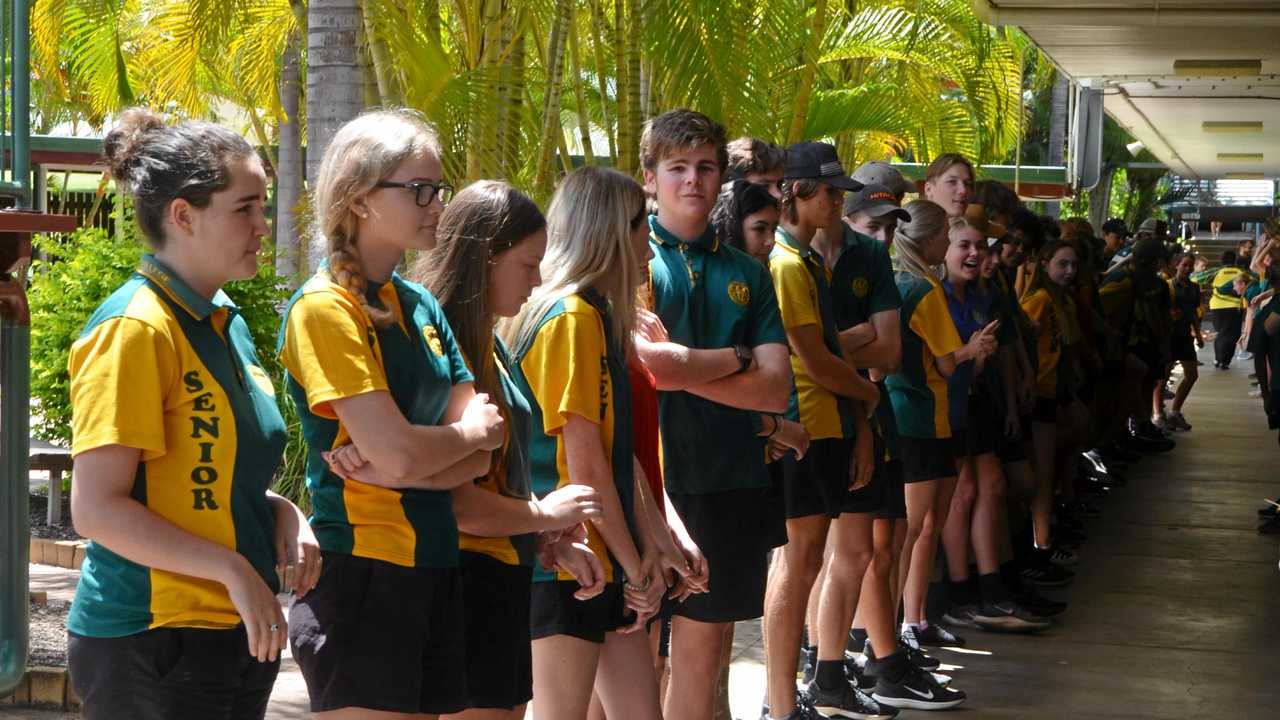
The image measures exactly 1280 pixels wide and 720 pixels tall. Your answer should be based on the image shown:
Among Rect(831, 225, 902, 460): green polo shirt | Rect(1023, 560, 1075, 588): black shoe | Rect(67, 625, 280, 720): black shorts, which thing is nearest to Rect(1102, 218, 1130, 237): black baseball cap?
Rect(1023, 560, 1075, 588): black shoe

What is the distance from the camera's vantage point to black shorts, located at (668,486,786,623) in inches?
182

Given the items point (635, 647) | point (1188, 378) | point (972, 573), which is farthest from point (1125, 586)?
point (1188, 378)

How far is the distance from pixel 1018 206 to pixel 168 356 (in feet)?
22.3

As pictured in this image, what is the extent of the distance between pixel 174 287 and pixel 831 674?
3871mm

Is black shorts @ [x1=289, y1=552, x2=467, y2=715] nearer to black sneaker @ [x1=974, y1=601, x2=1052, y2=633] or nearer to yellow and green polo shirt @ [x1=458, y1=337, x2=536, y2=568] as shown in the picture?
yellow and green polo shirt @ [x1=458, y1=337, x2=536, y2=568]

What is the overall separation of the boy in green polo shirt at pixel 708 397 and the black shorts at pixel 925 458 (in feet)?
7.71

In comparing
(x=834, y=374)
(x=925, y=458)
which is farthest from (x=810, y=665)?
(x=834, y=374)

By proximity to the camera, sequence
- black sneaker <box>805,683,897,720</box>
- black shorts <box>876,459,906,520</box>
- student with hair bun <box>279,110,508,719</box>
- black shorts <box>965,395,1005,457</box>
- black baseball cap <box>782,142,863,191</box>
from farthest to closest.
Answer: black shorts <box>965,395,1005,457</box> < black shorts <box>876,459,906,520</box> < black sneaker <box>805,683,897,720</box> < black baseball cap <box>782,142,863,191</box> < student with hair bun <box>279,110,508,719</box>

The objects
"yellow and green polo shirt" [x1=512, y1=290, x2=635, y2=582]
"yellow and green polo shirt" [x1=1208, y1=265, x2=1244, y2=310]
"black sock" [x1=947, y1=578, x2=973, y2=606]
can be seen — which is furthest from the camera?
"yellow and green polo shirt" [x1=1208, y1=265, x2=1244, y2=310]

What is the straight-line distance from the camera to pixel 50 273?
10078 millimetres

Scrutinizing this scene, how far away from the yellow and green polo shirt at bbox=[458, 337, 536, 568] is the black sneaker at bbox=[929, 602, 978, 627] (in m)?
4.90

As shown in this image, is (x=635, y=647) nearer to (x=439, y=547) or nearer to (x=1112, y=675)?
(x=439, y=547)

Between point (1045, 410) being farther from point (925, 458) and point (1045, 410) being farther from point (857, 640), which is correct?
point (857, 640)

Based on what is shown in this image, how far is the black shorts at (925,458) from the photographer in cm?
694
